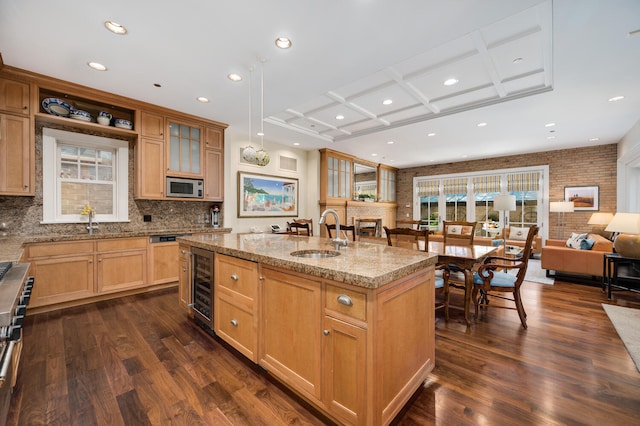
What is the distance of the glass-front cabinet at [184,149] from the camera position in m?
4.23

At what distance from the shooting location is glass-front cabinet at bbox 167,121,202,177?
167 inches

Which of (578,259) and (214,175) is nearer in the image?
(578,259)

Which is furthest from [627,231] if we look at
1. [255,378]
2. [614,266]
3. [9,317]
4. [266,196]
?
[266,196]

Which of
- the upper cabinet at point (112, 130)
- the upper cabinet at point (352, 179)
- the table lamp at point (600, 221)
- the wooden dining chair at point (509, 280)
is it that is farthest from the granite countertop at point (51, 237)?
the table lamp at point (600, 221)

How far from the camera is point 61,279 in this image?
319 cm

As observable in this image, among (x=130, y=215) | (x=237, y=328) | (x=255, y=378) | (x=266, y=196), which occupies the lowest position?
(x=255, y=378)

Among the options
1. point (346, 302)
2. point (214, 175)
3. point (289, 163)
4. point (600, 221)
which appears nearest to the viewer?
point (346, 302)

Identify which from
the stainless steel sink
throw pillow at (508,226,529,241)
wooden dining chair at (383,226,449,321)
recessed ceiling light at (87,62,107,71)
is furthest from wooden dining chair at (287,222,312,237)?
throw pillow at (508,226,529,241)

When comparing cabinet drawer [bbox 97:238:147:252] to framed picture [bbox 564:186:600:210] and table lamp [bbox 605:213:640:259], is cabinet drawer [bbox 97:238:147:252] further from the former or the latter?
framed picture [bbox 564:186:600:210]

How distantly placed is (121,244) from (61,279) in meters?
0.69

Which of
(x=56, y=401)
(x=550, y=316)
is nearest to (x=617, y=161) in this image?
(x=550, y=316)

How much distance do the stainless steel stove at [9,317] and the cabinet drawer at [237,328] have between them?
117 cm

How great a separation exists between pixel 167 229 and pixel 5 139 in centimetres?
201

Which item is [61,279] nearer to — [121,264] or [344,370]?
[121,264]
